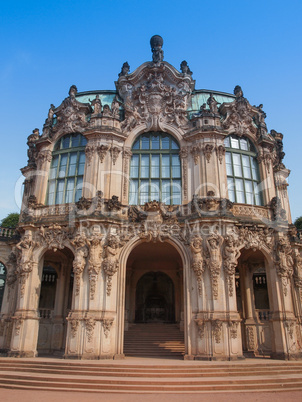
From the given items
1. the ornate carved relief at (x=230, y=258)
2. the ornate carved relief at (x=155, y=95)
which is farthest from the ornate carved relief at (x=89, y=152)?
the ornate carved relief at (x=230, y=258)

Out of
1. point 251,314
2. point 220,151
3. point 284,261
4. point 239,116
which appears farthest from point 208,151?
point 251,314

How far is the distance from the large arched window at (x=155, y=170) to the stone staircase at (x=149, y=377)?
379 inches

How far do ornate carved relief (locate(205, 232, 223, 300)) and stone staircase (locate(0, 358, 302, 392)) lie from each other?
425cm

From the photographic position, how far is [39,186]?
71.0ft

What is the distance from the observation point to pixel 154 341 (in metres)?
20.9

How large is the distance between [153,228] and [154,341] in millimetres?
7231

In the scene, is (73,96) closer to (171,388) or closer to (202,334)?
(202,334)

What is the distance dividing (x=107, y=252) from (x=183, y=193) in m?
5.83

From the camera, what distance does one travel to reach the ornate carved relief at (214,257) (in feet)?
57.4

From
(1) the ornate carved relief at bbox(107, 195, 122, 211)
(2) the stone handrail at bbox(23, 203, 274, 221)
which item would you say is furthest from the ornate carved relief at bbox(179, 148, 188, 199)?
(1) the ornate carved relief at bbox(107, 195, 122, 211)

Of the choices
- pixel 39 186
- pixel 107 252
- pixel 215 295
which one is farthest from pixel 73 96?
pixel 215 295

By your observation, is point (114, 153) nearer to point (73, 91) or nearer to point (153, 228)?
point (153, 228)

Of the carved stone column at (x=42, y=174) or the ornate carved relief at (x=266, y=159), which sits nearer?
the carved stone column at (x=42, y=174)

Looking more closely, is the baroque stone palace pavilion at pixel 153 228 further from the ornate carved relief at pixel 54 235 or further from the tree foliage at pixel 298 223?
the tree foliage at pixel 298 223
